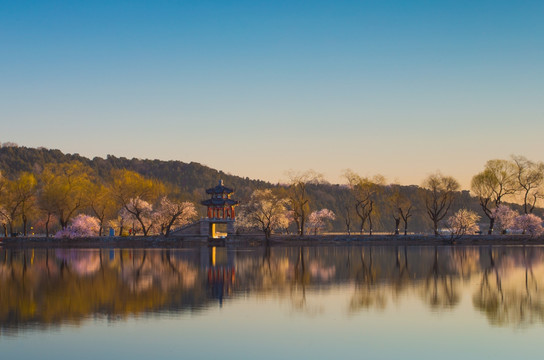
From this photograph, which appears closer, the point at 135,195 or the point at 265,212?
the point at 265,212

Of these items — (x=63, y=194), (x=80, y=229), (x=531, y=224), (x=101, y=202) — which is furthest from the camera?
(x=101, y=202)

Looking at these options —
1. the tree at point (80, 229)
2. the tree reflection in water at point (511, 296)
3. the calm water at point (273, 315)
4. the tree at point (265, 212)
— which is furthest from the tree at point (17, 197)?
the tree reflection in water at point (511, 296)

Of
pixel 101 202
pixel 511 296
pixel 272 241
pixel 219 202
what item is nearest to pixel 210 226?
pixel 219 202

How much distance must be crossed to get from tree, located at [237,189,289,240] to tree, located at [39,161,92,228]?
23559mm

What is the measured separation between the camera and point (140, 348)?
18891 millimetres

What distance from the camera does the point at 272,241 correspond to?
3452 inches

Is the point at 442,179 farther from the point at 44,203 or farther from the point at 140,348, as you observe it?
the point at 140,348

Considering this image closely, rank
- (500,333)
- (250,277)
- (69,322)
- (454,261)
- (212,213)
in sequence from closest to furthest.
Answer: (500,333)
(69,322)
(250,277)
(454,261)
(212,213)

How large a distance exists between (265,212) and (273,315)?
65994 millimetres

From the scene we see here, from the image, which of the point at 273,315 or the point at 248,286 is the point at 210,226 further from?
the point at 273,315

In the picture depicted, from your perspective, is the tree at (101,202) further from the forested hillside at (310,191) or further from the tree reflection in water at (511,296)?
the tree reflection in water at (511,296)

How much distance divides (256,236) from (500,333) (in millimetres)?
69532

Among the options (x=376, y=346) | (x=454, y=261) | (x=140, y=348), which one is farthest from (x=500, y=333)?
(x=454, y=261)

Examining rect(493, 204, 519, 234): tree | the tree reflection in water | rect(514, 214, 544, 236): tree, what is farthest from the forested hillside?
the tree reflection in water
